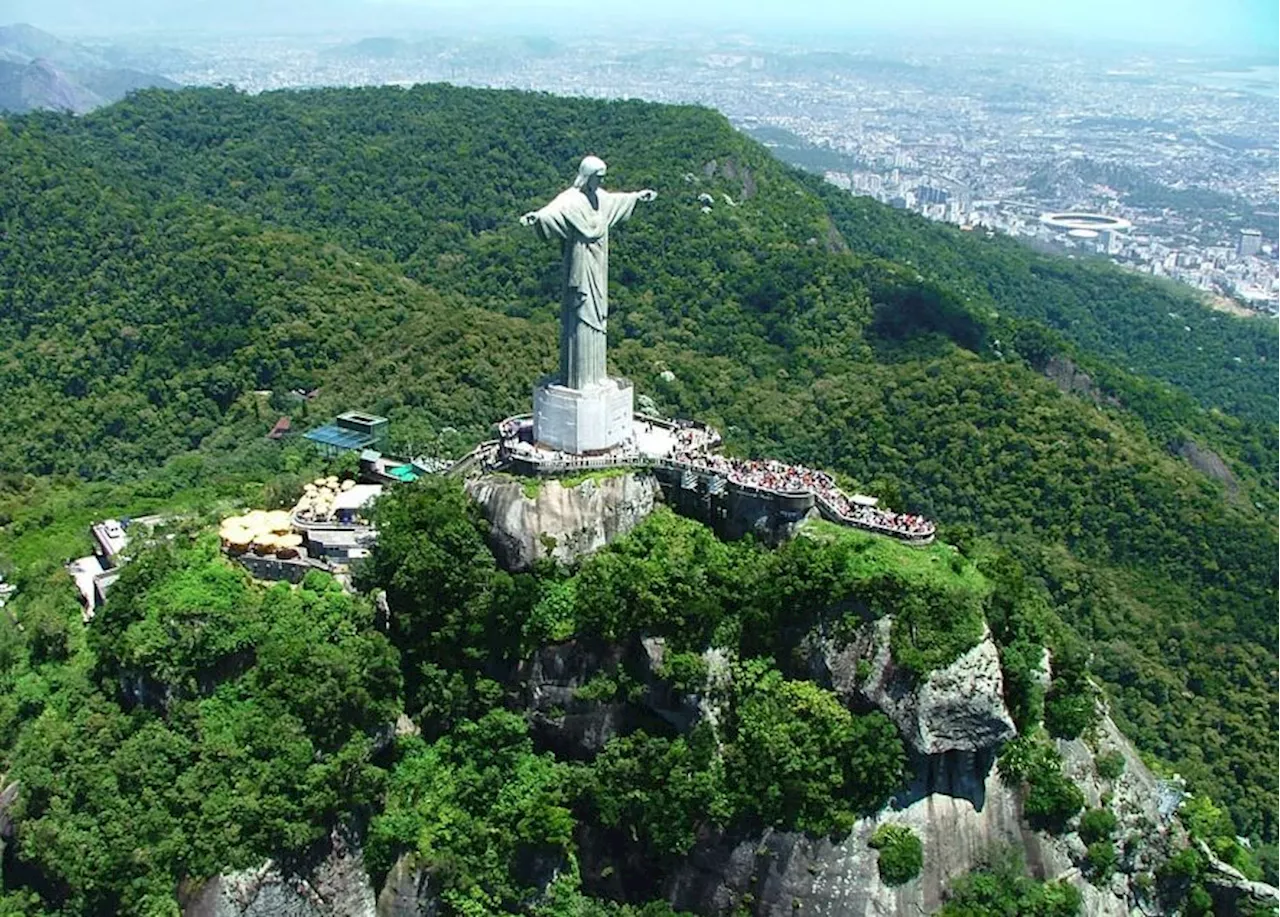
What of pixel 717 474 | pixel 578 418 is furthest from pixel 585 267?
pixel 717 474

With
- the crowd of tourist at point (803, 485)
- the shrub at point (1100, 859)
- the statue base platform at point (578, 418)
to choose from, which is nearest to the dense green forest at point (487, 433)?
the crowd of tourist at point (803, 485)

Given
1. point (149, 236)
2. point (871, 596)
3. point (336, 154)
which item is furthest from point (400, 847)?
point (336, 154)

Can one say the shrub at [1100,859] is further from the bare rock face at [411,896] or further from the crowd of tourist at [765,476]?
the bare rock face at [411,896]

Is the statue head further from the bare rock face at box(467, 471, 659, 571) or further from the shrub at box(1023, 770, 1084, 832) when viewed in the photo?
the shrub at box(1023, 770, 1084, 832)

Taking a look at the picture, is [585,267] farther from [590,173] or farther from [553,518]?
[553,518]

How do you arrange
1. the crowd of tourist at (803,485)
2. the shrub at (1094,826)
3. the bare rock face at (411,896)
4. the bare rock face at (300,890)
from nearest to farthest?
the bare rock face at (300,890) < the bare rock face at (411,896) < the shrub at (1094,826) < the crowd of tourist at (803,485)

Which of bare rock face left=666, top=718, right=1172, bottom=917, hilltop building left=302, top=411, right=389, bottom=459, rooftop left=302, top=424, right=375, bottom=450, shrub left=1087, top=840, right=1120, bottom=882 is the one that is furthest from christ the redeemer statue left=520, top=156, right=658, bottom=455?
shrub left=1087, top=840, right=1120, bottom=882
